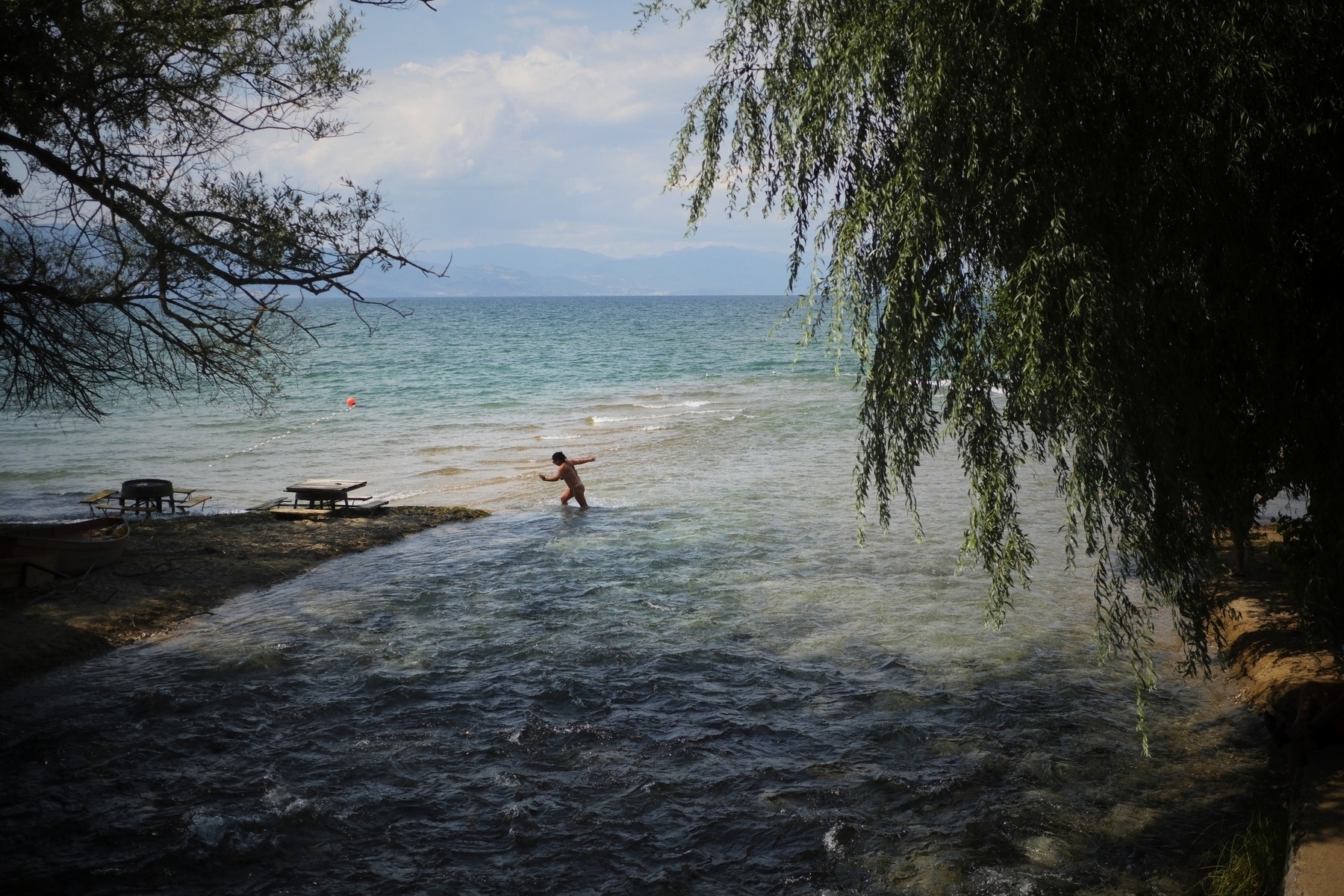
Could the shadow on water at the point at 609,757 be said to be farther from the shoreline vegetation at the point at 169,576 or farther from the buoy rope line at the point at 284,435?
the buoy rope line at the point at 284,435

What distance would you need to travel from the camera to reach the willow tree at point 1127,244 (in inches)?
214

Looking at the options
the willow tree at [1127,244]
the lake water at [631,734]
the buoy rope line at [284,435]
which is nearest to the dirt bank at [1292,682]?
the lake water at [631,734]

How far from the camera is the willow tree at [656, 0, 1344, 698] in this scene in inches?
214

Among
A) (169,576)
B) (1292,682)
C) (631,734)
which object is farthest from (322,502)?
(1292,682)

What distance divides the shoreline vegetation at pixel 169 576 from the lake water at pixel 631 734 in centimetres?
45

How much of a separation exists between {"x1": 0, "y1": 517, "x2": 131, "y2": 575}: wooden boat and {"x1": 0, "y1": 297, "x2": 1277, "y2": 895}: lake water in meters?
2.01

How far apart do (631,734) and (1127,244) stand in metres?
6.00

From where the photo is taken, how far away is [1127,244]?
18.3 feet

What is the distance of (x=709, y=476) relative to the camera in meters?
23.1

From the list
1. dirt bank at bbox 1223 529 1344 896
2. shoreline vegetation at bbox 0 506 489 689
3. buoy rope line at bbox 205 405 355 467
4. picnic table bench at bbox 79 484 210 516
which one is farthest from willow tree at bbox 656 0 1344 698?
buoy rope line at bbox 205 405 355 467

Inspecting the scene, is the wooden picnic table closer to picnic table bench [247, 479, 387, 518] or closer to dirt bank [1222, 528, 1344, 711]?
picnic table bench [247, 479, 387, 518]

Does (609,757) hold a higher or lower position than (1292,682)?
lower

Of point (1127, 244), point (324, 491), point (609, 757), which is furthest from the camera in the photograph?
point (324, 491)

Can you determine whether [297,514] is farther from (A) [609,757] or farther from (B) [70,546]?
(A) [609,757]
